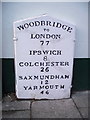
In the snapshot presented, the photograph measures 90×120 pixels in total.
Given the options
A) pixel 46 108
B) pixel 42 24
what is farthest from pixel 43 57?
pixel 46 108

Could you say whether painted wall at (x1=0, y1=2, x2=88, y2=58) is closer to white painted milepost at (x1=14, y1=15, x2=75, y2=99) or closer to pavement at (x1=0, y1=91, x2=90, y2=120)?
white painted milepost at (x1=14, y1=15, x2=75, y2=99)

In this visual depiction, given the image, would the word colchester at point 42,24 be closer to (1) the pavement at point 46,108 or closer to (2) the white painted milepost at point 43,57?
(2) the white painted milepost at point 43,57

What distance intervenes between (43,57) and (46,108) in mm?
1081

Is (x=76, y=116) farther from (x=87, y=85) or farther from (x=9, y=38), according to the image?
(x=9, y=38)

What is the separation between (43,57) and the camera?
214 inches

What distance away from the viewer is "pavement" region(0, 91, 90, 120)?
4.74m

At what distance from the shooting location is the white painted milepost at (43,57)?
532cm

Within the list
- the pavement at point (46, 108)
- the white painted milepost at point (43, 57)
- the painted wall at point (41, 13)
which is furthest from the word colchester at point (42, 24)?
the pavement at point (46, 108)

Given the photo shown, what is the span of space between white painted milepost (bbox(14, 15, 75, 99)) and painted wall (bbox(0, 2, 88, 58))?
268 mm

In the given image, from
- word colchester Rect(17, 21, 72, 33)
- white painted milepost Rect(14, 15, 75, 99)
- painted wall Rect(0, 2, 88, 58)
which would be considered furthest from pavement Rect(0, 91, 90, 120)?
word colchester Rect(17, 21, 72, 33)

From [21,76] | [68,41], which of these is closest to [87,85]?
[68,41]

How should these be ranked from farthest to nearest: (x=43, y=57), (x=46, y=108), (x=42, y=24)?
(x=43, y=57), (x=42, y=24), (x=46, y=108)

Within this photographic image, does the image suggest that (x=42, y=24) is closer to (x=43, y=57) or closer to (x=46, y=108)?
(x=43, y=57)

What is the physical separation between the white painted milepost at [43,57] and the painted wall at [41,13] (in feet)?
0.88
